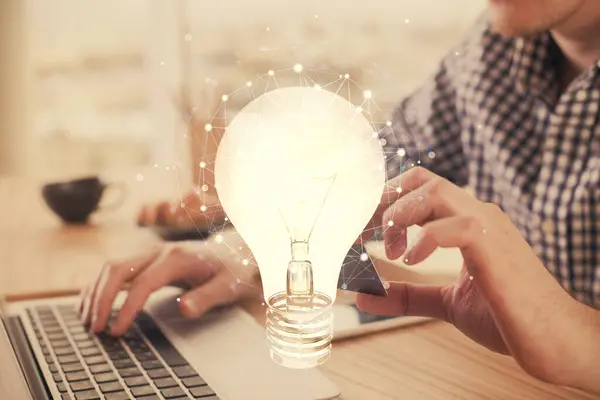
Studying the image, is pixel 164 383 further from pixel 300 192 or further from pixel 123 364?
pixel 300 192

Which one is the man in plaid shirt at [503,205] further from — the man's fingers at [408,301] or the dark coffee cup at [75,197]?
the dark coffee cup at [75,197]

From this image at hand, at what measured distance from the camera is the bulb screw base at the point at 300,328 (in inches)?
15.2

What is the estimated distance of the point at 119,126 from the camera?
244 centimetres

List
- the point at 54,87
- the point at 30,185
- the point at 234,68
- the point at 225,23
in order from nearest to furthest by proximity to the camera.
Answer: the point at 234,68
the point at 30,185
the point at 225,23
the point at 54,87

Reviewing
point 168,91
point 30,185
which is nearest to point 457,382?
point 30,185

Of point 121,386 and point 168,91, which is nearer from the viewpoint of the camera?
point 121,386

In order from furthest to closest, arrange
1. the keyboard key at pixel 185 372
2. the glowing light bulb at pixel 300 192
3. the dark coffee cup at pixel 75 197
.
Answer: the dark coffee cup at pixel 75 197 < the keyboard key at pixel 185 372 < the glowing light bulb at pixel 300 192

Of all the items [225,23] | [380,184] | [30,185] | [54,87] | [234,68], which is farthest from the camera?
[54,87]

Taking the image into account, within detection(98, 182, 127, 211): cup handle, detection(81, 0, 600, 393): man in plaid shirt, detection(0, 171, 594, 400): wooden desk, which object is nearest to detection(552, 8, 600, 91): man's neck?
detection(81, 0, 600, 393): man in plaid shirt

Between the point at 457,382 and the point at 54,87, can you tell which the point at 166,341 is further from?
the point at 54,87

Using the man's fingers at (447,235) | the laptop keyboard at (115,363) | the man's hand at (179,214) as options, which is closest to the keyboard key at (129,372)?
the laptop keyboard at (115,363)

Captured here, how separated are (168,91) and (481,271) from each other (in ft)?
4.57

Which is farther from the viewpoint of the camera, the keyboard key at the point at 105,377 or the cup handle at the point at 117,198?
the cup handle at the point at 117,198

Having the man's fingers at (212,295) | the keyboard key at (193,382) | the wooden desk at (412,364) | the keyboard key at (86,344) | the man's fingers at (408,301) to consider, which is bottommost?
the wooden desk at (412,364)
